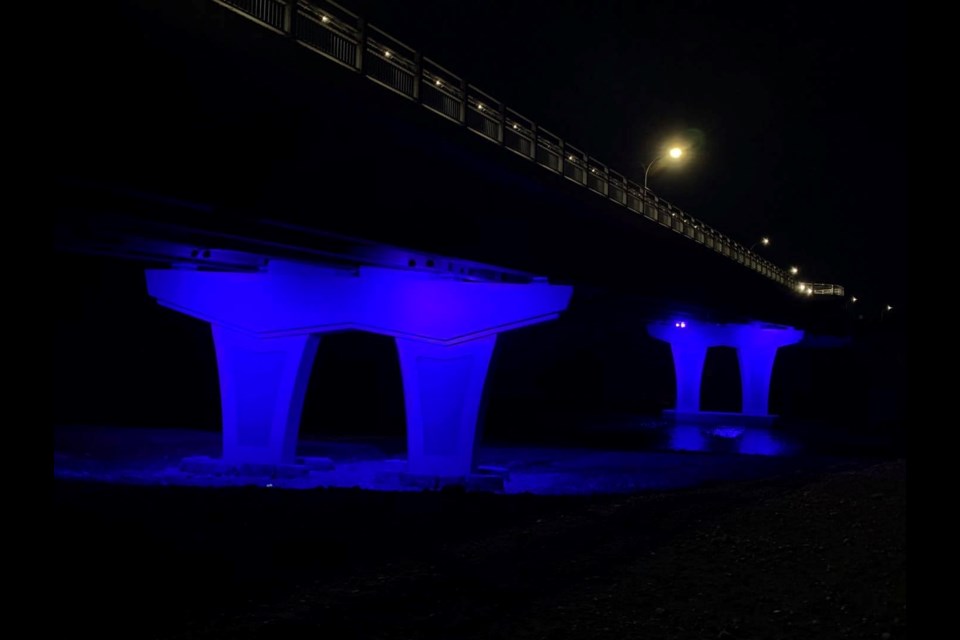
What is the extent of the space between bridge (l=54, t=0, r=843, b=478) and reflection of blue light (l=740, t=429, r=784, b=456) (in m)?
7.14

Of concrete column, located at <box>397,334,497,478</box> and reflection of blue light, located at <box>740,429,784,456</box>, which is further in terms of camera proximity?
reflection of blue light, located at <box>740,429,784,456</box>

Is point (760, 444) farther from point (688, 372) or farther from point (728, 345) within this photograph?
point (728, 345)

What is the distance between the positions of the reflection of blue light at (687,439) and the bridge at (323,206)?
257 inches

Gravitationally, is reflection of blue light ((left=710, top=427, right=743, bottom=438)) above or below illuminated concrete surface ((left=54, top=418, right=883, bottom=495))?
below

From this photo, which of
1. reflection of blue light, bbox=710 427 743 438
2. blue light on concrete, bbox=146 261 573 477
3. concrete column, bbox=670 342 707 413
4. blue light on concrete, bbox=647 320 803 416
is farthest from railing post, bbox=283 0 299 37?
concrete column, bbox=670 342 707 413

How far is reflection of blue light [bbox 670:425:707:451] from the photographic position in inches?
1380

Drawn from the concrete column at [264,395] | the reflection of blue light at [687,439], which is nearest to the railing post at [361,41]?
the concrete column at [264,395]

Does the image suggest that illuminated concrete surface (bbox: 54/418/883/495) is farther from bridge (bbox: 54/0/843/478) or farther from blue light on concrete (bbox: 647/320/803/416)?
blue light on concrete (bbox: 647/320/803/416)

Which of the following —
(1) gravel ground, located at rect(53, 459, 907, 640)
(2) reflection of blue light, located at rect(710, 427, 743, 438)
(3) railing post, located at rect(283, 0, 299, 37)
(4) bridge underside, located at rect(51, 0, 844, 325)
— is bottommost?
(2) reflection of blue light, located at rect(710, 427, 743, 438)

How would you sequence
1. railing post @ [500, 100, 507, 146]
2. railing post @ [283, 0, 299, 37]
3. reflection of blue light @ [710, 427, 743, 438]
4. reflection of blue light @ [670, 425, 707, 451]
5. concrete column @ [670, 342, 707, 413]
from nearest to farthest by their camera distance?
railing post @ [283, 0, 299, 37] < railing post @ [500, 100, 507, 146] < reflection of blue light @ [670, 425, 707, 451] < reflection of blue light @ [710, 427, 743, 438] < concrete column @ [670, 342, 707, 413]

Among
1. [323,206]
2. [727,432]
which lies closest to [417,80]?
[323,206]

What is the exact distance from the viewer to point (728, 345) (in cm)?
6200

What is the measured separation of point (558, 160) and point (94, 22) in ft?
42.6

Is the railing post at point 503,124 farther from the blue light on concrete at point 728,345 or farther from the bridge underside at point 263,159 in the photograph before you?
the blue light on concrete at point 728,345
